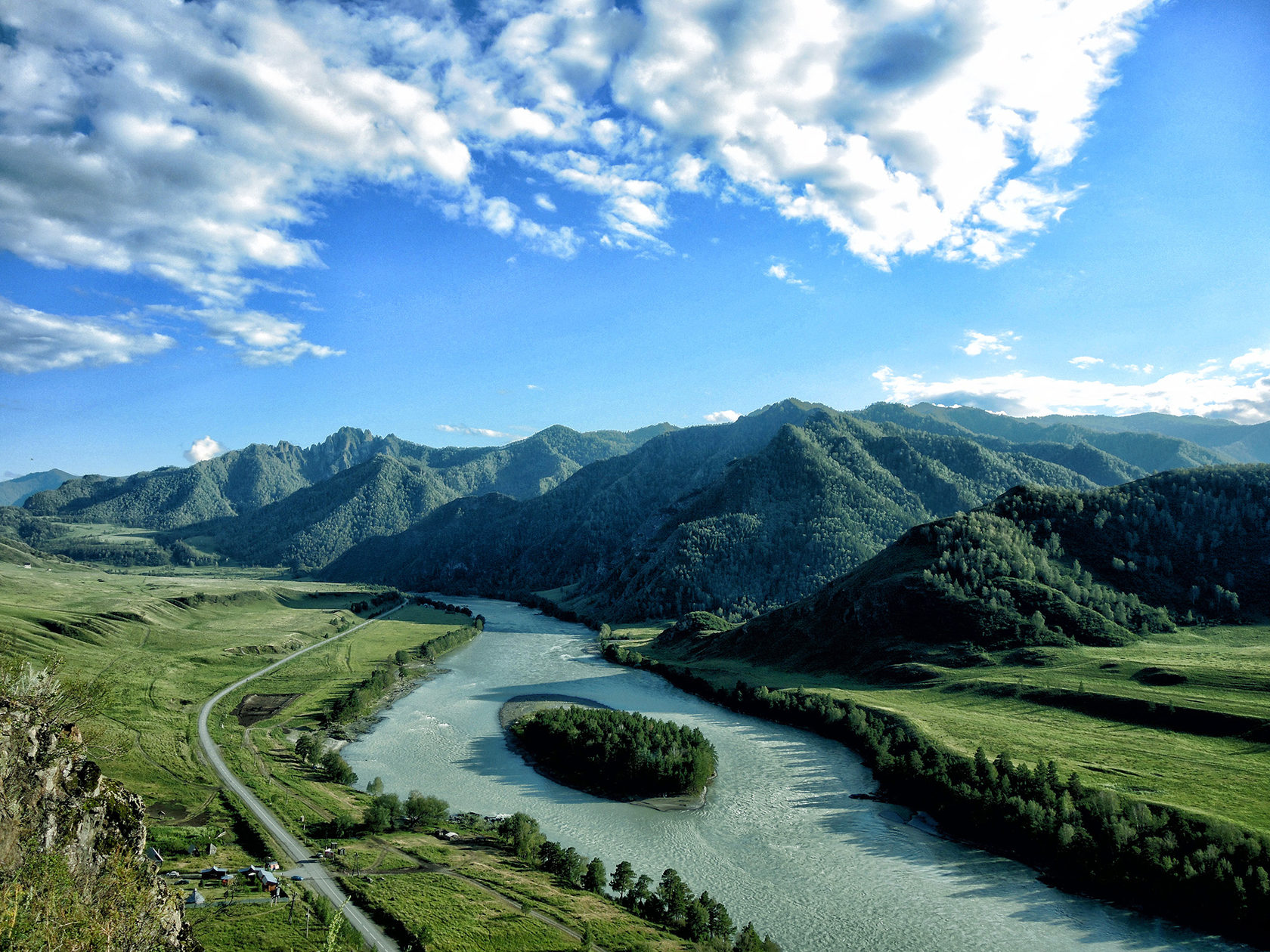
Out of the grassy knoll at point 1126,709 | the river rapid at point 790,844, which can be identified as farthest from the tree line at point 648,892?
the grassy knoll at point 1126,709

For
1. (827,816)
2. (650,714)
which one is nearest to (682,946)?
(827,816)

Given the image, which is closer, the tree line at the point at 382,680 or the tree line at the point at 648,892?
the tree line at the point at 648,892

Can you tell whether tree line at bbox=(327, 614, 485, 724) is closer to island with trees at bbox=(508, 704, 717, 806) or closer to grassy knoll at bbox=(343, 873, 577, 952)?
island with trees at bbox=(508, 704, 717, 806)

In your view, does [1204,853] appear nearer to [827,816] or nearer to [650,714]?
[827,816]

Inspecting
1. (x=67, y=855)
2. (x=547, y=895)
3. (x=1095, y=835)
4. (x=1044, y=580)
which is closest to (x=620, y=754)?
(x=547, y=895)

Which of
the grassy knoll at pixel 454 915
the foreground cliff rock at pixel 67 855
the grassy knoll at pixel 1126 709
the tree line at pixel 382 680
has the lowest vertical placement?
the tree line at pixel 382 680

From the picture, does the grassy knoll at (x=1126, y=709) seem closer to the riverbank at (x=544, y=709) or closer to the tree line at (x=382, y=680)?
the riverbank at (x=544, y=709)

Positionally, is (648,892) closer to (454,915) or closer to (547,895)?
(547,895)
